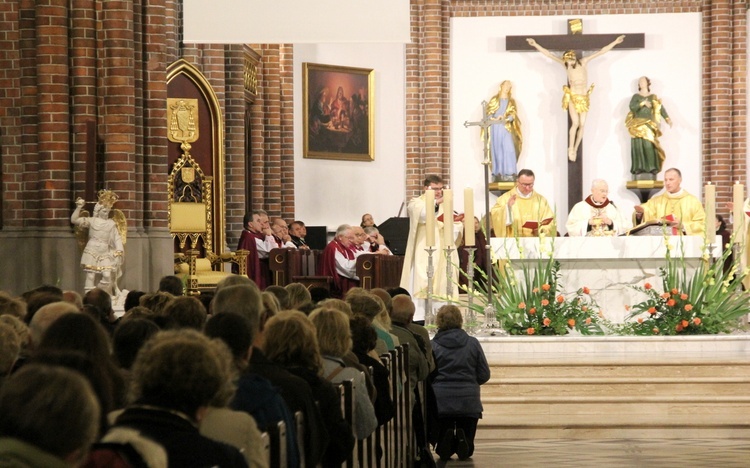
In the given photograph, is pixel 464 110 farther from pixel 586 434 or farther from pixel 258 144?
pixel 586 434

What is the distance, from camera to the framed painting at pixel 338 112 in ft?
63.5

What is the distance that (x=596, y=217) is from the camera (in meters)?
12.7

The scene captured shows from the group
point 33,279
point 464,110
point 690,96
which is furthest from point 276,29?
point 690,96

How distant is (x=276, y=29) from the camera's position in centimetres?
1093

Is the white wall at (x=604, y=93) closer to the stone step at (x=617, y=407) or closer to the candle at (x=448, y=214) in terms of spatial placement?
the candle at (x=448, y=214)

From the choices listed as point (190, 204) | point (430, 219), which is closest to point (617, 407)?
point (430, 219)

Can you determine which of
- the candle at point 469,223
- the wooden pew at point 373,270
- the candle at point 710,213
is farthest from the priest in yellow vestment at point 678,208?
the candle at point 469,223

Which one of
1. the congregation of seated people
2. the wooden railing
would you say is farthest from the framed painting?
the congregation of seated people

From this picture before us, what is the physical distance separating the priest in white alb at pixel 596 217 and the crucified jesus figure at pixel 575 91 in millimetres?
6760

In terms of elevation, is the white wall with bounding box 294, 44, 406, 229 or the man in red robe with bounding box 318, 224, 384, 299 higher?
the white wall with bounding box 294, 44, 406, 229

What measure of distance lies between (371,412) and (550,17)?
16.1 m

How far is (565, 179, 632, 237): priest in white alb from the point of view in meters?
12.8

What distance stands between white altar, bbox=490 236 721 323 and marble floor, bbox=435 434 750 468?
3503 mm

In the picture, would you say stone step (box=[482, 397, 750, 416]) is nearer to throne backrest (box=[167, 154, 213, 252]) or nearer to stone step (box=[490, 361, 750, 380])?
stone step (box=[490, 361, 750, 380])
